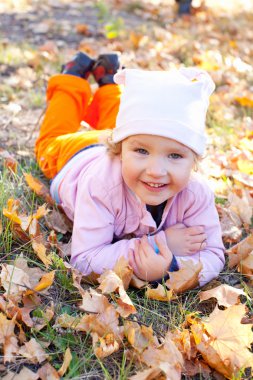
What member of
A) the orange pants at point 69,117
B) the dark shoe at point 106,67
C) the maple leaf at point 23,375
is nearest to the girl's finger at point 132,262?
the maple leaf at point 23,375

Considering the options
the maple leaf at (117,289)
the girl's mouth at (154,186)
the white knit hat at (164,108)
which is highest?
the white knit hat at (164,108)

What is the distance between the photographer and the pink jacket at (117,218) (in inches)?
89.6

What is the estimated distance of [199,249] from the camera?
93.0 inches

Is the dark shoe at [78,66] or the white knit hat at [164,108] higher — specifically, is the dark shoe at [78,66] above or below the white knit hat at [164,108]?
below

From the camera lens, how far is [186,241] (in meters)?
2.35

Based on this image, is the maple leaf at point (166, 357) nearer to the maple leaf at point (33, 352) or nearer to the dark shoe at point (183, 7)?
the maple leaf at point (33, 352)

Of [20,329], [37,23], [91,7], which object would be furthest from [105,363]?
[91,7]

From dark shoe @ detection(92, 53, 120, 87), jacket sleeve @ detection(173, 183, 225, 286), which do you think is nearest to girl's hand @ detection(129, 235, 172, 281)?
jacket sleeve @ detection(173, 183, 225, 286)

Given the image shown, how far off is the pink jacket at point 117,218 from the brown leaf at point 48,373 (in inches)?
22.5

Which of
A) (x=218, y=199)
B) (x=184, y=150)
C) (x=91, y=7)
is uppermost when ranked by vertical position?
(x=184, y=150)

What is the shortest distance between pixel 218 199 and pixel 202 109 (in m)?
0.84

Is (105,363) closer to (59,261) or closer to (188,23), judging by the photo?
(59,261)

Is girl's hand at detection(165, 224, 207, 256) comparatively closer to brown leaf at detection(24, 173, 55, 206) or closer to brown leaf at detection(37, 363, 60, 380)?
brown leaf at detection(24, 173, 55, 206)

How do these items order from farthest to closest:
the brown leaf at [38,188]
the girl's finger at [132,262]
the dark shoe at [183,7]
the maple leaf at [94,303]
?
the dark shoe at [183,7]
the brown leaf at [38,188]
the girl's finger at [132,262]
the maple leaf at [94,303]
